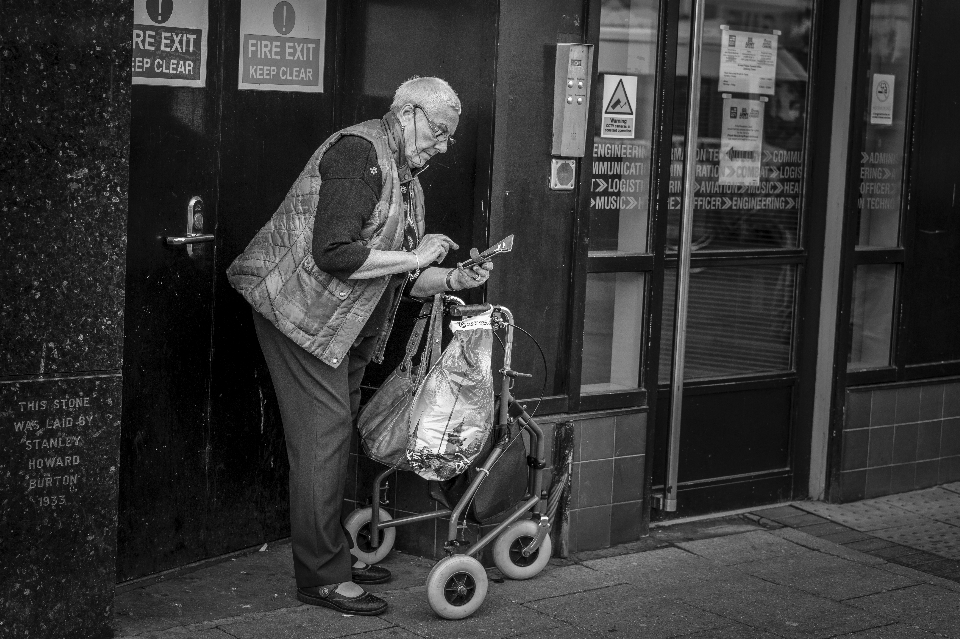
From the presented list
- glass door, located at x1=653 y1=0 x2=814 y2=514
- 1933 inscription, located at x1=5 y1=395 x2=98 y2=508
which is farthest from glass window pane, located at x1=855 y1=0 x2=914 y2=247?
1933 inscription, located at x1=5 y1=395 x2=98 y2=508

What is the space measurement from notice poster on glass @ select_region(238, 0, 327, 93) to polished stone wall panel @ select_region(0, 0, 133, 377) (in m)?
1.06

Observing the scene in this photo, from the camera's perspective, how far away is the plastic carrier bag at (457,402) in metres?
4.72

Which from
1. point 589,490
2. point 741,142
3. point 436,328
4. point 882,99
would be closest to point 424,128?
point 436,328

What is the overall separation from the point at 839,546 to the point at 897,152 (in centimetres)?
208

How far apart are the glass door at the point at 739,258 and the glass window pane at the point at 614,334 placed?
287 mm

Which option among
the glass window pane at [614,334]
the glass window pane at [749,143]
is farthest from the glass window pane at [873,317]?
the glass window pane at [614,334]

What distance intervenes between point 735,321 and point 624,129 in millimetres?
1295

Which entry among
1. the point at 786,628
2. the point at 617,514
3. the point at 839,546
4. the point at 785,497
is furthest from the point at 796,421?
the point at 786,628

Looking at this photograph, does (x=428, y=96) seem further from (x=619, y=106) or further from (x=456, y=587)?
(x=456, y=587)

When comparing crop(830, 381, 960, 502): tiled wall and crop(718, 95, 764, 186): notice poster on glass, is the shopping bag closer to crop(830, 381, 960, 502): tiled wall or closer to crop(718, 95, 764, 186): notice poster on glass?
crop(718, 95, 764, 186): notice poster on glass

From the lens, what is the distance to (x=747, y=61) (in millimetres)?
6414

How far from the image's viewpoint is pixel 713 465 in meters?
6.47

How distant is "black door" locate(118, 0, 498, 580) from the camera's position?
4.87 meters

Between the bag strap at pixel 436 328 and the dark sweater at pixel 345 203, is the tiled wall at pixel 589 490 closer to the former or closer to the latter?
the bag strap at pixel 436 328
